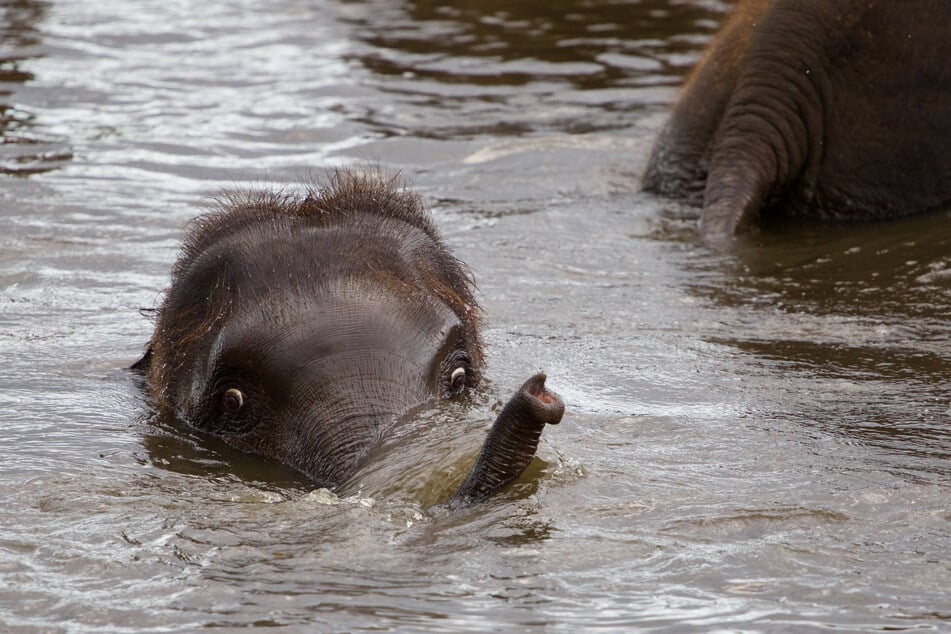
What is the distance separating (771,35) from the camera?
8891mm

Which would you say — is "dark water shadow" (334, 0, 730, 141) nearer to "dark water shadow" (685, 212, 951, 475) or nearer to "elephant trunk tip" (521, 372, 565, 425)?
"dark water shadow" (685, 212, 951, 475)

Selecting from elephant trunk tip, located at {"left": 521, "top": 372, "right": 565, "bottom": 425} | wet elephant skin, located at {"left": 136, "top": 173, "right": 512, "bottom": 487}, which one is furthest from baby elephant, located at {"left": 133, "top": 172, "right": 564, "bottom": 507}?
elephant trunk tip, located at {"left": 521, "top": 372, "right": 565, "bottom": 425}

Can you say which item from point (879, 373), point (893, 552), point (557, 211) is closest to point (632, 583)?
point (893, 552)

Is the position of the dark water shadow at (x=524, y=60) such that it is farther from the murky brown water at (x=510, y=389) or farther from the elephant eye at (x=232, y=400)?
the elephant eye at (x=232, y=400)

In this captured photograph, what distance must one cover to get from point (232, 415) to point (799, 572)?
6.85 feet

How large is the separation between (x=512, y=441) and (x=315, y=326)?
115 cm

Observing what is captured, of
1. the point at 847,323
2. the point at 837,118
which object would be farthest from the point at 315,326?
the point at 837,118

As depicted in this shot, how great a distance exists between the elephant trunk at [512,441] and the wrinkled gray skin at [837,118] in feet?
15.4

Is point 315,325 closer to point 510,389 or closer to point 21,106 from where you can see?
point 510,389

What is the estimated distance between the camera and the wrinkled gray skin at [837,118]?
8.62 m

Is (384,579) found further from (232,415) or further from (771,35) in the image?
(771,35)

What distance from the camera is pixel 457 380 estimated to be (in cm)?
512

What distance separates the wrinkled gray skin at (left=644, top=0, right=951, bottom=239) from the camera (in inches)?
340

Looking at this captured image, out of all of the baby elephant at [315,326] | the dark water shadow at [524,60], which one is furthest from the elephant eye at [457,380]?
the dark water shadow at [524,60]
